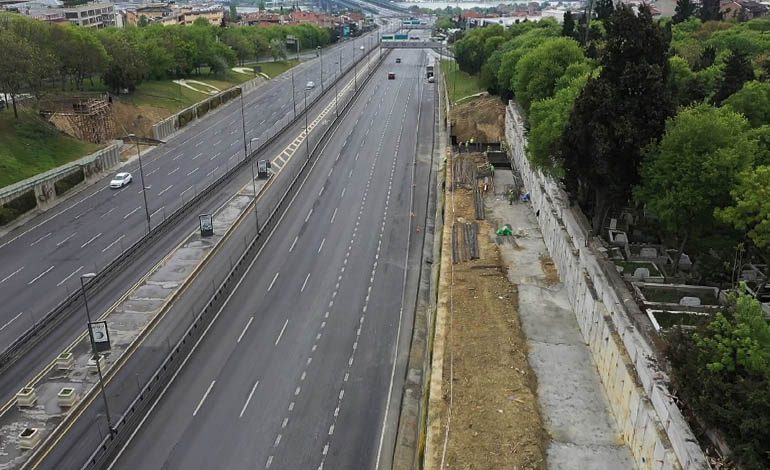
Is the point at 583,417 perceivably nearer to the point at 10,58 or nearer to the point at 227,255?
the point at 227,255

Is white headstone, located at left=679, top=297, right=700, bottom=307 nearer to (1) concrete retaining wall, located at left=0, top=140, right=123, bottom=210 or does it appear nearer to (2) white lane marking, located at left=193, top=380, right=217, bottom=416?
(2) white lane marking, located at left=193, top=380, right=217, bottom=416

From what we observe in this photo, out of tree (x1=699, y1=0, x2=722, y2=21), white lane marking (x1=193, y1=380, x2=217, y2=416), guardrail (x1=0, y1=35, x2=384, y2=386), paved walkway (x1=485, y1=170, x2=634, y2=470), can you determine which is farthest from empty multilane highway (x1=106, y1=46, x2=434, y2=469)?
tree (x1=699, y1=0, x2=722, y2=21)

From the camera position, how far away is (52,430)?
34.0 m

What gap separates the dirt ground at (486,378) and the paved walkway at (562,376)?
0.75 m

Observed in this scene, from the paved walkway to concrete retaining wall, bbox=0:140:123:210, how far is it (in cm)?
5014

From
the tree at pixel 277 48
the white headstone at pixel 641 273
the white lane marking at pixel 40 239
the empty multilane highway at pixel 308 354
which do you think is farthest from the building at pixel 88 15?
the white headstone at pixel 641 273

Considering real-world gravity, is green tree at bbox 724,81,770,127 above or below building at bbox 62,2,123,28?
below

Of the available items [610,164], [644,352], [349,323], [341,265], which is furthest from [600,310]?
[341,265]

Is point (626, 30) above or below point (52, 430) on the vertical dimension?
above

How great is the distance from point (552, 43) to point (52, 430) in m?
61.7

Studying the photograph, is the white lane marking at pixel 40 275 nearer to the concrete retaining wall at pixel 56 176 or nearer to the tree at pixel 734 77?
the concrete retaining wall at pixel 56 176

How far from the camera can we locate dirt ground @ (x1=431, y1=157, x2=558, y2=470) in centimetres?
3183

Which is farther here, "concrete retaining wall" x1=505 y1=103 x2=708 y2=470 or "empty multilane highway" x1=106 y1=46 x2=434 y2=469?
"empty multilane highway" x1=106 y1=46 x2=434 y2=469

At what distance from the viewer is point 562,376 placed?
125ft
